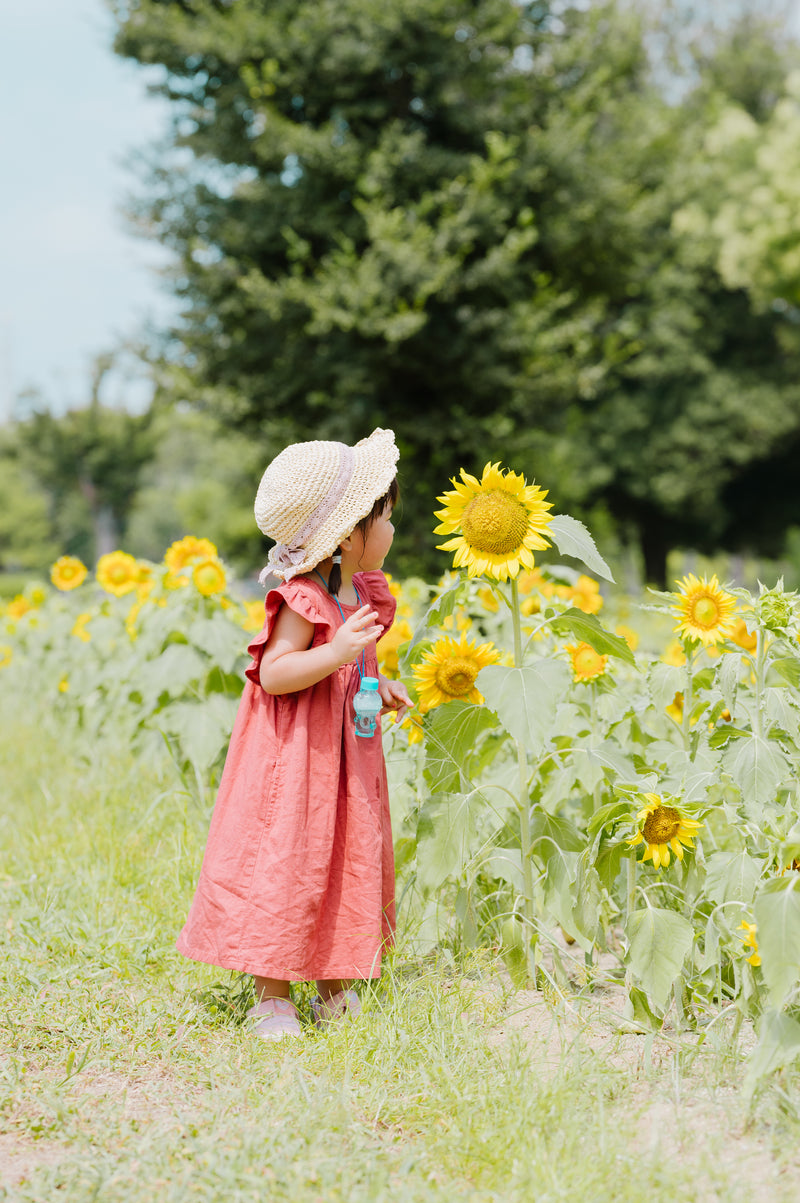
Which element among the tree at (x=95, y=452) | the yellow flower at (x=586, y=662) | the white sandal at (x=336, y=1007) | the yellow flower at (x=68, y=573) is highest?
the tree at (x=95, y=452)

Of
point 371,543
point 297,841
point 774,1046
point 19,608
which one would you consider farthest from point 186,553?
point 19,608

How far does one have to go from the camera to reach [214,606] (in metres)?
3.80

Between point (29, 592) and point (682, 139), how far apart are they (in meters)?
12.8

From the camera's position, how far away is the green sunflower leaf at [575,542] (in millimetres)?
2117

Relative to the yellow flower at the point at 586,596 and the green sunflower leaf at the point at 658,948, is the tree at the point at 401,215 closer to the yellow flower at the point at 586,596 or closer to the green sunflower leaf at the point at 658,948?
the yellow flower at the point at 586,596

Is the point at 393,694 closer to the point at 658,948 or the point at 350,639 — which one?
the point at 350,639

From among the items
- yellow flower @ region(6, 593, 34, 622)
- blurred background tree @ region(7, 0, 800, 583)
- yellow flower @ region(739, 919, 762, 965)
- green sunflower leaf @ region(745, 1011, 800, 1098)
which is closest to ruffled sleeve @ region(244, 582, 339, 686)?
yellow flower @ region(739, 919, 762, 965)

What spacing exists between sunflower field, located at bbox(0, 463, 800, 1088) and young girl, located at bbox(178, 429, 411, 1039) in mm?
170

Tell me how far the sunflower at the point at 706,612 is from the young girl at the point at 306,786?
A: 0.72 m

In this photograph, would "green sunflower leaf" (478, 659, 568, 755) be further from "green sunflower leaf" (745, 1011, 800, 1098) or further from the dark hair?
"green sunflower leaf" (745, 1011, 800, 1098)

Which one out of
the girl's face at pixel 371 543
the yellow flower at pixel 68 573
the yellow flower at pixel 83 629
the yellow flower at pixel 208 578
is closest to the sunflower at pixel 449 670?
the girl's face at pixel 371 543

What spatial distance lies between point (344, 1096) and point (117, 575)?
340cm

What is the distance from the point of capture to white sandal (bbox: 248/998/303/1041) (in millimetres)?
2277

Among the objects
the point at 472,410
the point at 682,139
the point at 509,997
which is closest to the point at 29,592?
the point at 509,997
